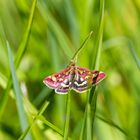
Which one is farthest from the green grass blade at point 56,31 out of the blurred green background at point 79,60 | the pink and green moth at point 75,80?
the pink and green moth at point 75,80

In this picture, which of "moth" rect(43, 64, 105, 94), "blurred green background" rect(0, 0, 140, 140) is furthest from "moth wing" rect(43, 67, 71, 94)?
"blurred green background" rect(0, 0, 140, 140)

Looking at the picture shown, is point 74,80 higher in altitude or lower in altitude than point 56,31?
lower

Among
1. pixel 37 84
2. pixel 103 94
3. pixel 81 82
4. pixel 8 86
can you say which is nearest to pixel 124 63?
pixel 103 94

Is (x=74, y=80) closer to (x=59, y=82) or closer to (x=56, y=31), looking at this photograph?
(x=59, y=82)

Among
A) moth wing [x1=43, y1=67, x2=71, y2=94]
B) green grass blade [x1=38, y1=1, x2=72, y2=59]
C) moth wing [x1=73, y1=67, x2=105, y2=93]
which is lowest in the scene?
moth wing [x1=73, y1=67, x2=105, y2=93]

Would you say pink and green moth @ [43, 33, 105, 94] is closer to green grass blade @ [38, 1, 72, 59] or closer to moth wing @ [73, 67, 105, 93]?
moth wing @ [73, 67, 105, 93]

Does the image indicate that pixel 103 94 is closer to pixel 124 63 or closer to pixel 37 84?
pixel 124 63

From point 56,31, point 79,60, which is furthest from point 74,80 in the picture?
point 79,60
